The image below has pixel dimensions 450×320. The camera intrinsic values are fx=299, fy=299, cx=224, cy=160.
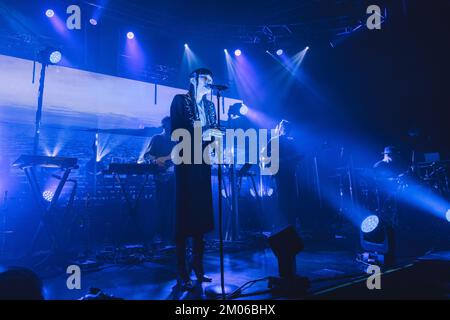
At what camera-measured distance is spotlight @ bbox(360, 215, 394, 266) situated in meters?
3.81

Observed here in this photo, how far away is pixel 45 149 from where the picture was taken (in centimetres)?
613

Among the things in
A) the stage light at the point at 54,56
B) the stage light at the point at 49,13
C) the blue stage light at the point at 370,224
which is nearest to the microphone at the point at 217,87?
the blue stage light at the point at 370,224

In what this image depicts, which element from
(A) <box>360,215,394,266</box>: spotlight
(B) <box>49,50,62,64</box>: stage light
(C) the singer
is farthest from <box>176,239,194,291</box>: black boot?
(B) <box>49,50,62,64</box>: stage light

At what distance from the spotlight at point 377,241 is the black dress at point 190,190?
7.54 feet

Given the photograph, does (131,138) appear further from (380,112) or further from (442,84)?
(442,84)

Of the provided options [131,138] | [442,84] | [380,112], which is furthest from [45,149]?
[442,84]

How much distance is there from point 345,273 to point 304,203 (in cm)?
461

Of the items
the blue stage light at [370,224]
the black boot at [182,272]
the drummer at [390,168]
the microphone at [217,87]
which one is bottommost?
the black boot at [182,272]

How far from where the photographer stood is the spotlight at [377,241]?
3.81m

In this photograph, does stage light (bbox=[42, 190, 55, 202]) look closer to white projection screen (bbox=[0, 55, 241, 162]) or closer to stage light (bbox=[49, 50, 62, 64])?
white projection screen (bbox=[0, 55, 241, 162])

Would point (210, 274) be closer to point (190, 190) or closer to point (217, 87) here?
point (190, 190)

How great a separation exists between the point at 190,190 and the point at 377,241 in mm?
2683

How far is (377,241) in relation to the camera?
158 inches

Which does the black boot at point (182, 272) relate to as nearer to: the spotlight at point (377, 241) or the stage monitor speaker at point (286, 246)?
the stage monitor speaker at point (286, 246)
